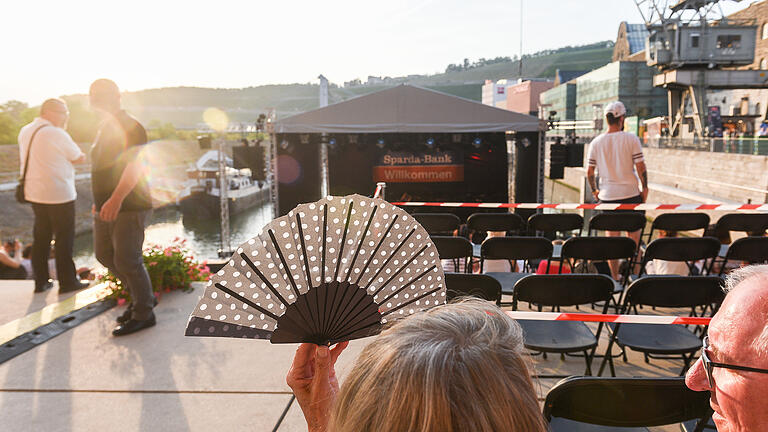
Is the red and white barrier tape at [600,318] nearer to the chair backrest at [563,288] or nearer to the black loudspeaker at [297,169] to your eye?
the chair backrest at [563,288]

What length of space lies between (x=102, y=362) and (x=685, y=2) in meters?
44.9

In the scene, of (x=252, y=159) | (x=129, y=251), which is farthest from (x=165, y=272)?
(x=252, y=159)

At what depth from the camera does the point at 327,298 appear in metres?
0.85

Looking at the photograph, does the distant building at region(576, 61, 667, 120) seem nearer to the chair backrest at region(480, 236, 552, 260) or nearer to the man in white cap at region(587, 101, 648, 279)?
the man in white cap at region(587, 101, 648, 279)

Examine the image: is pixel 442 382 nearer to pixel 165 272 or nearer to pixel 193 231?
pixel 165 272

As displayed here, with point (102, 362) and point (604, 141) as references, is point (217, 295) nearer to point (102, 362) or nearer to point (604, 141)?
point (102, 362)

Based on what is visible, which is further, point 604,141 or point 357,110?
point 357,110

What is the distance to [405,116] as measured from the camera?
9.85 m

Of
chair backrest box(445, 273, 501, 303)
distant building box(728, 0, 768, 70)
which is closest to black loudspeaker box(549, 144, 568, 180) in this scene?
chair backrest box(445, 273, 501, 303)

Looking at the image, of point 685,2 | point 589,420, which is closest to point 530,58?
point 685,2

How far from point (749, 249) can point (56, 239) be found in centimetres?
559

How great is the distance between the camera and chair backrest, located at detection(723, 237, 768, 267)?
341cm

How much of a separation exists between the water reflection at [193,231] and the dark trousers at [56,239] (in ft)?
89.1

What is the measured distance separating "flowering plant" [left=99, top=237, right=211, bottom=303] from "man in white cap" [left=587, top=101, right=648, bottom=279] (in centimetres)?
409
